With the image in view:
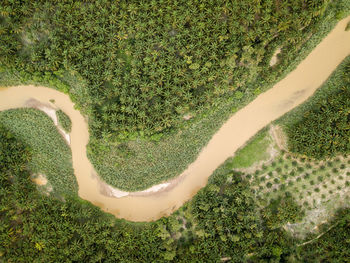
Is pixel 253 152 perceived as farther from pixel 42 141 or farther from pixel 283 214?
pixel 42 141

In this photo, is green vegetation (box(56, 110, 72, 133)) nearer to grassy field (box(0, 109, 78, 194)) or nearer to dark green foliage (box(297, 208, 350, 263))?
grassy field (box(0, 109, 78, 194))

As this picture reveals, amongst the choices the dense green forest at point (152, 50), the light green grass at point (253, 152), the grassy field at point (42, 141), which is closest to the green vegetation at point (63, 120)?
the grassy field at point (42, 141)

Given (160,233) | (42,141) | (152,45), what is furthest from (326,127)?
(42,141)

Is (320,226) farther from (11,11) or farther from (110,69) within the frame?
(11,11)

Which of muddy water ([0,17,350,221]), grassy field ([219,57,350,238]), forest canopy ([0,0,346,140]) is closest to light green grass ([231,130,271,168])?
grassy field ([219,57,350,238])

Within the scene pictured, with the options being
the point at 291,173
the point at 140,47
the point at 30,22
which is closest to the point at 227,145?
the point at 291,173

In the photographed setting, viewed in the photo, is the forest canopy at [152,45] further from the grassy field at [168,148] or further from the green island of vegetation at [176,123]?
the grassy field at [168,148]
